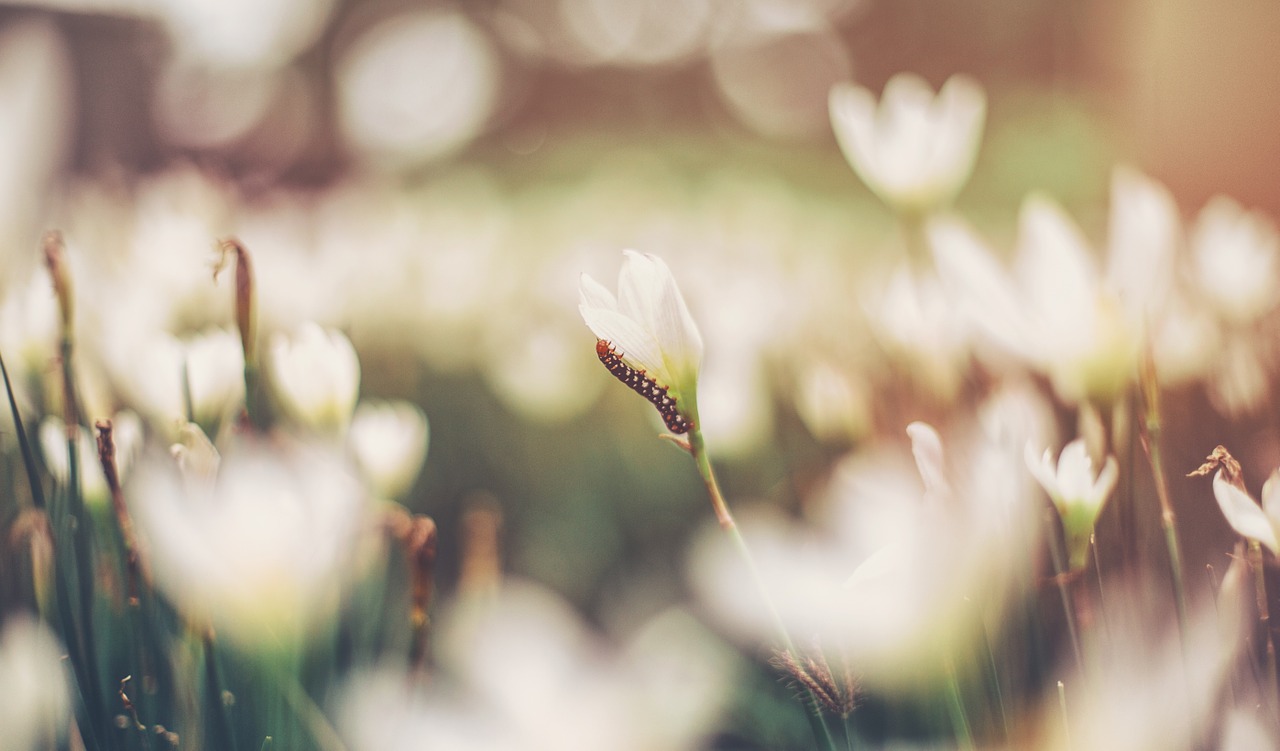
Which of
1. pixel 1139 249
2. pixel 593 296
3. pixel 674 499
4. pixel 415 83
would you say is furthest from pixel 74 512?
pixel 415 83

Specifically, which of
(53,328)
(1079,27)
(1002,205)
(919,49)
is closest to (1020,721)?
(53,328)

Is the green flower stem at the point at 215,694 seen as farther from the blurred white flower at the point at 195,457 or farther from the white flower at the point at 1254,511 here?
the white flower at the point at 1254,511

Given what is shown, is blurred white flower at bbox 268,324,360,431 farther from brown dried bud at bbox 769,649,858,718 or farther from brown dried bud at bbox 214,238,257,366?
brown dried bud at bbox 769,649,858,718

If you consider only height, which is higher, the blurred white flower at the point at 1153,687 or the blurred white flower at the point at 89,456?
the blurred white flower at the point at 89,456

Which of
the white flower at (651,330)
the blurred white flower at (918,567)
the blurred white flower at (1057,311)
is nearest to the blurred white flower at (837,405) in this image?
the blurred white flower at (918,567)

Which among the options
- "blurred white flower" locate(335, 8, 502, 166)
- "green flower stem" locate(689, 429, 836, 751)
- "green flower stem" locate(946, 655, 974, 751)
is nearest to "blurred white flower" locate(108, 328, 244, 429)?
"green flower stem" locate(689, 429, 836, 751)

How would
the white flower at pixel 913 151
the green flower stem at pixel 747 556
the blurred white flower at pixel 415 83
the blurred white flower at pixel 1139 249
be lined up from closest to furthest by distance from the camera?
the green flower stem at pixel 747 556 → the blurred white flower at pixel 1139 249 → the white flower at pixel 913 151 → the blurred white flower at pixel 415 83

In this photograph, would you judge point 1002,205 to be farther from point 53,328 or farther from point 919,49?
point 53,328
